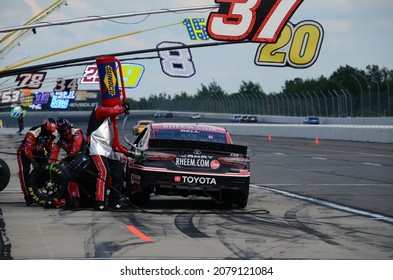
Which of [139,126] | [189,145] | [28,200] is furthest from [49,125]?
[189,145]

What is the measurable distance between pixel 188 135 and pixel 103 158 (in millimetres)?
1514

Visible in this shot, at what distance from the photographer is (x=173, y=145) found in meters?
13.3

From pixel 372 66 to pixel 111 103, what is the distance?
3.04 m

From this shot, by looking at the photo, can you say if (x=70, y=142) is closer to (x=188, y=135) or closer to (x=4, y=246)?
(x=188, y=135)

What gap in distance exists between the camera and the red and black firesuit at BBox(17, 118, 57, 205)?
1449 centimetres

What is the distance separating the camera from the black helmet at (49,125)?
14.4 meters

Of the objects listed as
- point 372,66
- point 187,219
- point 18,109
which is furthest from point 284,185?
point 372,66

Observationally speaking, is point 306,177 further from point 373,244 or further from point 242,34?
point 373,244

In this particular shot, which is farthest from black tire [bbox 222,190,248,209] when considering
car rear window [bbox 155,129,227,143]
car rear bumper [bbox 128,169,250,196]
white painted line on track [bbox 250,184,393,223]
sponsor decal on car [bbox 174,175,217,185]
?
white painted line on track [bbox 250,184,393,223]

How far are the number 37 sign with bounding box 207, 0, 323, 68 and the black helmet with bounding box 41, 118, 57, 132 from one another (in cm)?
338

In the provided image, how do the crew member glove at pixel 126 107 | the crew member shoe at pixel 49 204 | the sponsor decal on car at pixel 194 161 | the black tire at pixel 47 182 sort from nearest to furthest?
the crew member glove at pixel 126 107
the sponsor decal on car at pixel 194 161
the black tire at pixel 47 182
the crew member shoe at pixel 49 204

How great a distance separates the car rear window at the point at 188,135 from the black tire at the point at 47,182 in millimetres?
1492

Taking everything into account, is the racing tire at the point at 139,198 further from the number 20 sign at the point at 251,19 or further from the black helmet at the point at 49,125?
the number 20 sign at the point at 251,19

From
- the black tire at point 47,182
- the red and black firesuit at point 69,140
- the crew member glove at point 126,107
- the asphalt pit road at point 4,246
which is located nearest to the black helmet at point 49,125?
the red and black firesuit at point 69,140
